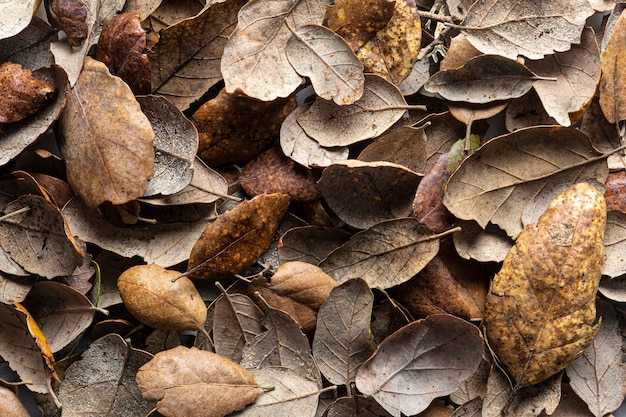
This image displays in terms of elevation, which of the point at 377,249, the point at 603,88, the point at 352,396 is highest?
the point at 603,88

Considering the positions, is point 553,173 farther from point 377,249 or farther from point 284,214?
point 284,214

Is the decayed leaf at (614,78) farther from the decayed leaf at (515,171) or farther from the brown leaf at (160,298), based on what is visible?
the brown leaf at (160,298)

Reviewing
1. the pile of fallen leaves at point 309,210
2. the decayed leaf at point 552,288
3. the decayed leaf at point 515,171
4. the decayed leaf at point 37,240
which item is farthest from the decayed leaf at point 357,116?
the decayed leaf at point 37,240

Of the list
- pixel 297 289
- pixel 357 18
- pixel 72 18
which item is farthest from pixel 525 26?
pixel 72 18

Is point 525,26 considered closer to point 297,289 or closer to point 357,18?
point 357,18

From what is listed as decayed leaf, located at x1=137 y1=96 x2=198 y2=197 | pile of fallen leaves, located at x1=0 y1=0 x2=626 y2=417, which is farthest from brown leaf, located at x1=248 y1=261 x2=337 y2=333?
decayed leaf, located at x1=137 y1=96 x2=198 y2=197

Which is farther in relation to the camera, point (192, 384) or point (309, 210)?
point (309, 210)

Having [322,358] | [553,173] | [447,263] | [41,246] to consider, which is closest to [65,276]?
[41,246]
